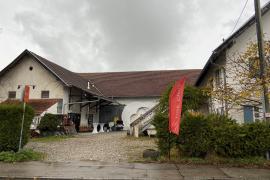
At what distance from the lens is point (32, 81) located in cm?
2709

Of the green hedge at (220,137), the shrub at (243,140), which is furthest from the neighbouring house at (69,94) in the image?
the shrub at (243,140)

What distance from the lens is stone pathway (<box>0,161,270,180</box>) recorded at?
8.70 metres

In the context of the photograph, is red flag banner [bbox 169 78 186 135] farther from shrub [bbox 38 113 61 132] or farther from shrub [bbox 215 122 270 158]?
shrub [bbox 38 113 61 132]

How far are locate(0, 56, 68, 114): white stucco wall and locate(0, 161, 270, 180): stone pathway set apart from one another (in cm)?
1621

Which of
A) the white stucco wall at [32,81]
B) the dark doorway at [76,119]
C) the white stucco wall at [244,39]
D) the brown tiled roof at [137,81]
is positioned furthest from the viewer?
the brown tiled roof at [137,81]

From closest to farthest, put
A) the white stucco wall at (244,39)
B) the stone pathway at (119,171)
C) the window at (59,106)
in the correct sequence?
1. the stone pathway at (119,171)
2. the white stucco wall at (244,39)
3. the window at (59,106)

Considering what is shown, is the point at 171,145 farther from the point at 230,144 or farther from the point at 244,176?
the point at 244,176

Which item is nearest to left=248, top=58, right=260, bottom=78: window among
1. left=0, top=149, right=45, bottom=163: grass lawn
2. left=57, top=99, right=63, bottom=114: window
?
left=0, top=149, right=45, bottom=163: grass lawn

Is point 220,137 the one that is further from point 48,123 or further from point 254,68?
point 48,123

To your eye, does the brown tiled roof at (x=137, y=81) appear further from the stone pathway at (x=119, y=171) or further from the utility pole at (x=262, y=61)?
the stone pathway at (x=119, y=171)

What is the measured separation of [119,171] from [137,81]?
3110cm

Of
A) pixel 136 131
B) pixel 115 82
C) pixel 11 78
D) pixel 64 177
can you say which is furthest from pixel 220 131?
pixel 115 82

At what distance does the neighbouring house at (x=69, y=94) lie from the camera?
2620cm

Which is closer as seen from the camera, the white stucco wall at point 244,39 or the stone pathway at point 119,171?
the stone pathway at point 119,171
